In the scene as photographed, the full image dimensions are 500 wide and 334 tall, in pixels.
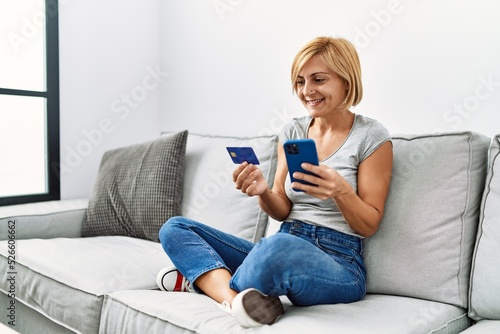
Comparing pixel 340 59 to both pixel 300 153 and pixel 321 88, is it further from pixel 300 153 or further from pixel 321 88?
pixel 300 153

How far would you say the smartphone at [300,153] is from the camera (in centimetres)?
121

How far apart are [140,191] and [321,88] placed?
41.1 inches

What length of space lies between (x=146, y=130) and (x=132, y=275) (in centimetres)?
162

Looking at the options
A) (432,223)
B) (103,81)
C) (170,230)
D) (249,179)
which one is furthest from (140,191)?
(432,223)

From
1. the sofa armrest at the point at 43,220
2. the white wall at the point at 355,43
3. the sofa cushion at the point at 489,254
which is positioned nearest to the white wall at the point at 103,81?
the white wall at the point at 355,43

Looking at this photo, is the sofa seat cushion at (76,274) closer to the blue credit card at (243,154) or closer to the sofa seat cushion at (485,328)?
the blue credit card at (243,154)

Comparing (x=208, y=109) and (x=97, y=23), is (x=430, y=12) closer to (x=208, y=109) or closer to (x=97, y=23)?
(x=208, y=109)

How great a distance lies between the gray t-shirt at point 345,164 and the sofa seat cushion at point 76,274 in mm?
532

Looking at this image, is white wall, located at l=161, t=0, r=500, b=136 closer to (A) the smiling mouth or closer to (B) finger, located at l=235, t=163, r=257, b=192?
(A) the smiling mouth

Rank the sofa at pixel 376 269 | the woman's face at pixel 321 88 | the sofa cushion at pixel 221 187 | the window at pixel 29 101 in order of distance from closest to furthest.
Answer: the sofa at pixel 376 269, the woman's face at pixel 321 88, the sofa cushion at pixel 221 187, the window at pixel 29 101

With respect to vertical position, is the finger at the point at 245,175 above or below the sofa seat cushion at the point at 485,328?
above

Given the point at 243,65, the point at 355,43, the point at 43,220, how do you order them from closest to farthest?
1. the point at 355,43
2. the point at 43,220
3. the point at 243,65

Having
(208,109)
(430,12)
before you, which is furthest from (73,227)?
(430,12)

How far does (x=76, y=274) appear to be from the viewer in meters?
1.58
